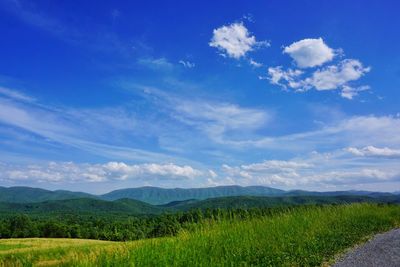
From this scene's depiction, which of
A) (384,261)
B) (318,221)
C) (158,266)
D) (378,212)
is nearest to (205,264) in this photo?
(158,266)

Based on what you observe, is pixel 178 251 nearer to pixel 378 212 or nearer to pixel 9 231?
pixel 378 212

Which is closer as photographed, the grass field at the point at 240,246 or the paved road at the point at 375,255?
the grass field at the point at 240,246

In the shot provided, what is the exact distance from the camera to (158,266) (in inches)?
424

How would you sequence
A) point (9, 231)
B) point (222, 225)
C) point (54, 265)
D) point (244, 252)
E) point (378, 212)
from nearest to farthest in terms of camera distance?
1. point (54, 265)
2. point (244, 252)
3. point (222, 225)
4. point (378, 212)
5. point (9, 231)

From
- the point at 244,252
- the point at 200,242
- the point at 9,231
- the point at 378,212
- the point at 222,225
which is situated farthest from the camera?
the point at 9,231

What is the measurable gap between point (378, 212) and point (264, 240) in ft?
51.9

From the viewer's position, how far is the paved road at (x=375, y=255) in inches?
511

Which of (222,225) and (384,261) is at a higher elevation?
(222,225)

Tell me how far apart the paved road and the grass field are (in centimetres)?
60

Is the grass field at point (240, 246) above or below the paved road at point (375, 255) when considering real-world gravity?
above

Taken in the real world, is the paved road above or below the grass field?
below

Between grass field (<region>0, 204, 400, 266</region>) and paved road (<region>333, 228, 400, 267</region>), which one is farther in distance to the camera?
paved road (<region>333, 228, 400, 267</region>)

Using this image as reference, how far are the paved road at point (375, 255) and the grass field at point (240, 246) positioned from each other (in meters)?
0.60

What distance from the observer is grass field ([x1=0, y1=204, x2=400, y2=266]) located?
37.7 ft
